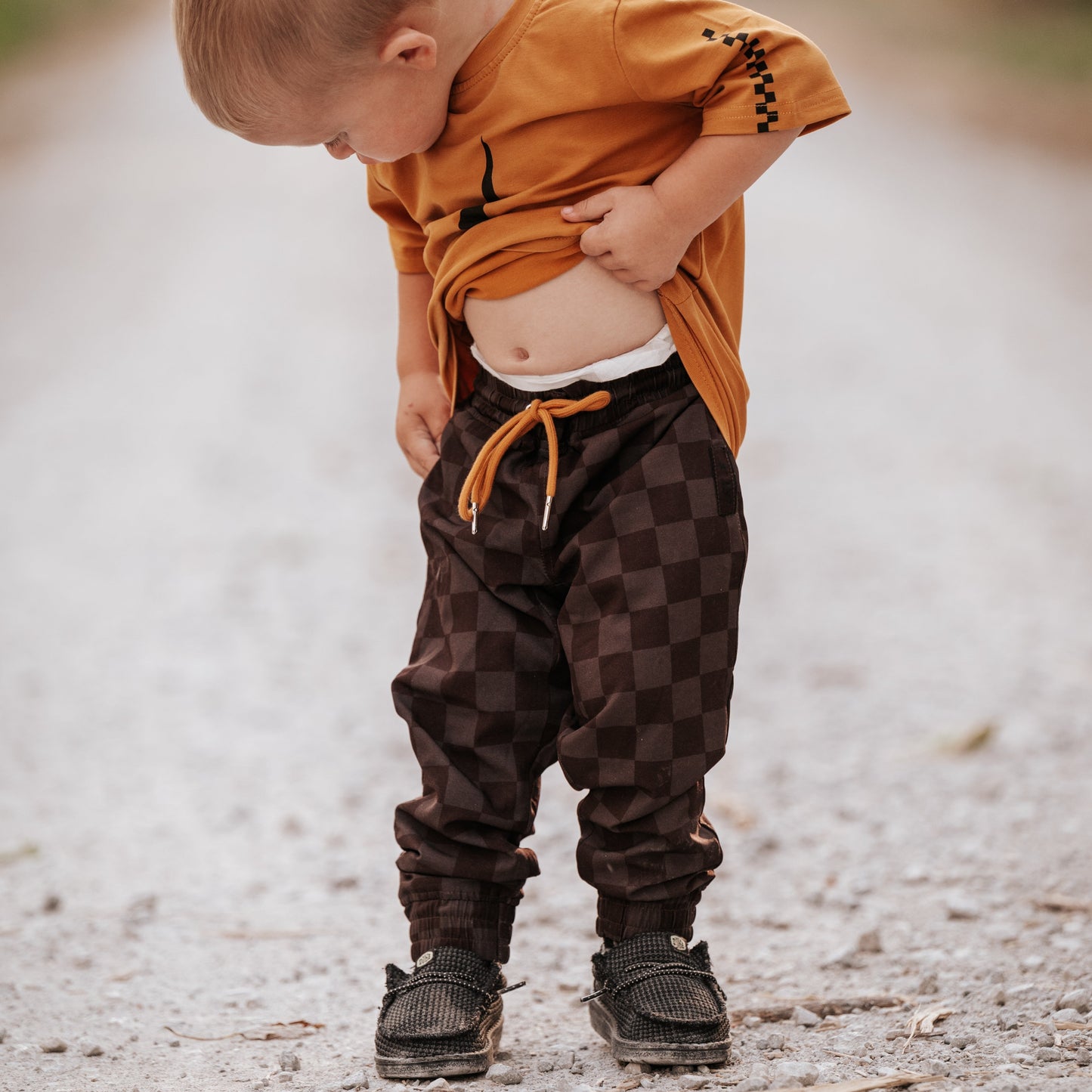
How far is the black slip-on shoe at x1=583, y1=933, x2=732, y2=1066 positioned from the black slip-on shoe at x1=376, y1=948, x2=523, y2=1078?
0.12 m

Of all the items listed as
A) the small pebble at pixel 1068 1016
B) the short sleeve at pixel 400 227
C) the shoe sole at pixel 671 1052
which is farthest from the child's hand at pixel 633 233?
the small pebble at pixel 1068 1016

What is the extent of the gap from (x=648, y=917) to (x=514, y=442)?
50 centimetres

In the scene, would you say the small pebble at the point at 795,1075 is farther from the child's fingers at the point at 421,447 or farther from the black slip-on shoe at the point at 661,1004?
the child's fingers at the point at 421,447

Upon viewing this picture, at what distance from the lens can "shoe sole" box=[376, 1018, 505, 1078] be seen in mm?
1260

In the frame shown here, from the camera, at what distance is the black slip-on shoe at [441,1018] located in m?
1.26

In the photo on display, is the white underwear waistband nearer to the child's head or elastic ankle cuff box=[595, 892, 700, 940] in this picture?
the child's head

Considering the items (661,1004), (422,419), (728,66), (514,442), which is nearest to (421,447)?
(422,419)

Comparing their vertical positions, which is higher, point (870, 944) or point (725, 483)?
point (725, 483)

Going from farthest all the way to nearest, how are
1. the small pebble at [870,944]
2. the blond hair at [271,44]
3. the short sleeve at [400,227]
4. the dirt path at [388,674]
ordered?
the small pebble at [870,944] → the dirt path at [388,674] → the short sleeve at [400,227] → the blond hair at [271,44]

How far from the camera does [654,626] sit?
1.24m

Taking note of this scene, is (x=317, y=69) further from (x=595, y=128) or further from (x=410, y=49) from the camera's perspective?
(x=595, y=128)

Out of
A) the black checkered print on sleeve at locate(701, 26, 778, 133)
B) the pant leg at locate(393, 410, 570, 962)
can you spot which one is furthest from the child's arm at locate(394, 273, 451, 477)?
the black checkered print on sleeve at locate(701, 26, 778, 133)

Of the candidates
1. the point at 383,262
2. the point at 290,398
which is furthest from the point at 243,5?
the point at 383,262

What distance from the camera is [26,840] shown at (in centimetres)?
211
